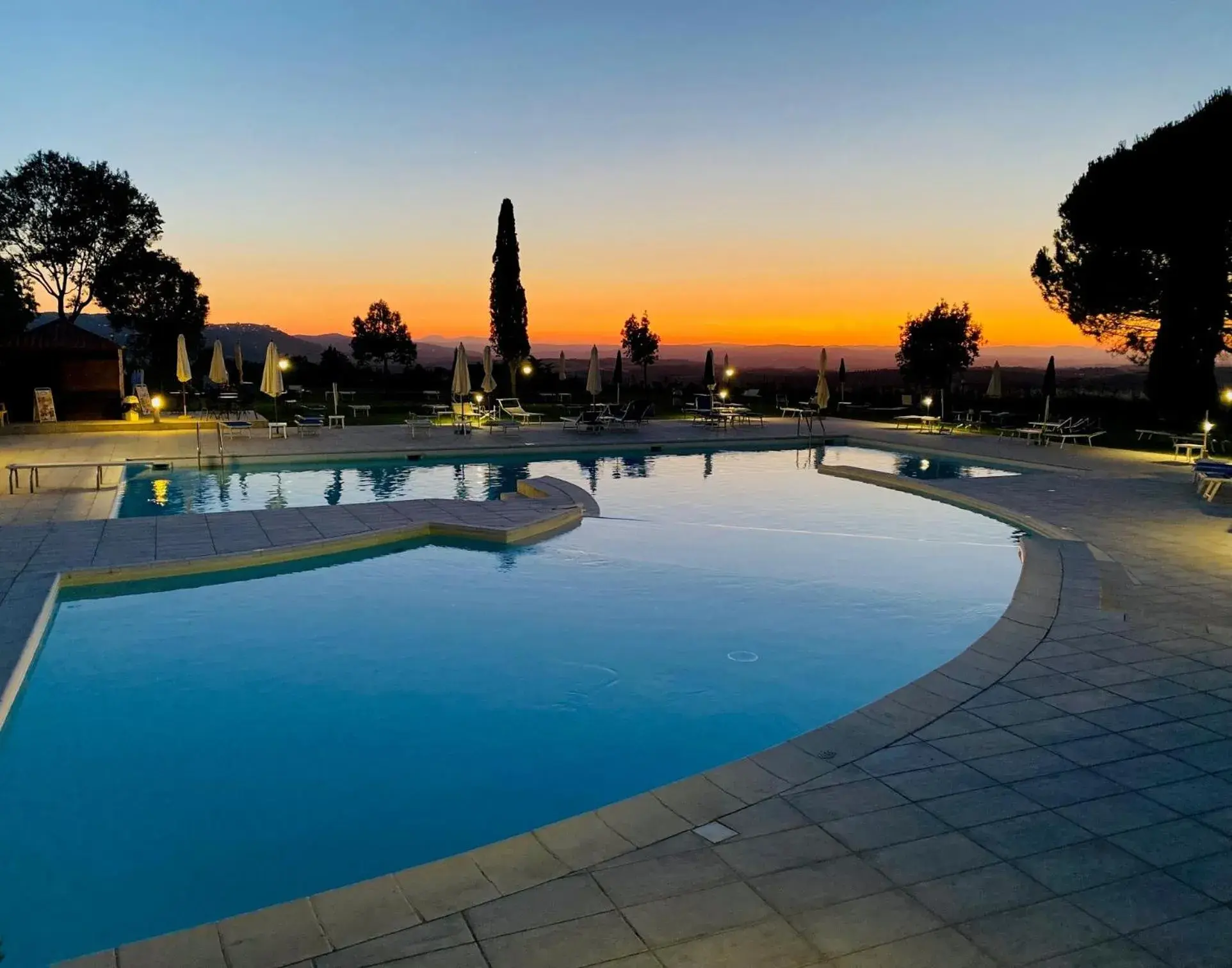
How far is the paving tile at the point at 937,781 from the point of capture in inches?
137

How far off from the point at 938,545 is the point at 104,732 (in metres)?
8.39

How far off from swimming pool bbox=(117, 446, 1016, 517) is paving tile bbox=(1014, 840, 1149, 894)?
998 cm

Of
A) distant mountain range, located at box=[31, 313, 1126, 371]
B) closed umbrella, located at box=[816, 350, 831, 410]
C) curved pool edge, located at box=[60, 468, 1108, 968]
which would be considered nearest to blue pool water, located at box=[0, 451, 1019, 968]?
curved pool edge, located at box=[60, 468, 1108, 968]

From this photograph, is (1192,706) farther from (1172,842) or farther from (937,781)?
(937,781)

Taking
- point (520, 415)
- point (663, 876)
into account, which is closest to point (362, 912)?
point (663, 876)

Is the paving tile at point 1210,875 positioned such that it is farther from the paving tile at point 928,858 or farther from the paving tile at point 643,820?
the paving tile at point 643,820

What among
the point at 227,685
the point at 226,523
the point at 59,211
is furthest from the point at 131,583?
the point at 59,211

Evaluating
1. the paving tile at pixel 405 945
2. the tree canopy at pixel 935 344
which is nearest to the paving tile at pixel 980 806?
the paving tile at pixel 405 945

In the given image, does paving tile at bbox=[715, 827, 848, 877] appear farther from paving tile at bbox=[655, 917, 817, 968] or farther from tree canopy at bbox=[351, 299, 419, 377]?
tree canopy at bbox=[351, 299, 419, 377]

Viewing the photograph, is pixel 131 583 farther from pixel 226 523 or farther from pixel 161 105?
pixel 161 105

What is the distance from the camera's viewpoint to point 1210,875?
2881 millimetres

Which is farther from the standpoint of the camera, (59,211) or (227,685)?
(59,211)

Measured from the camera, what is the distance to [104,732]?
16.1ft

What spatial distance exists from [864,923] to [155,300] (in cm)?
3794
